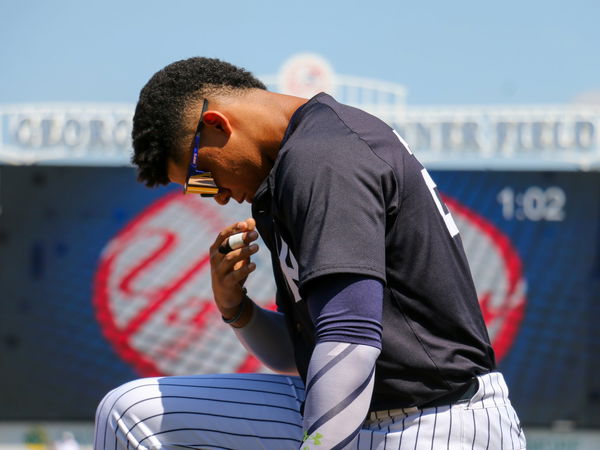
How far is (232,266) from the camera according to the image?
6.36ft

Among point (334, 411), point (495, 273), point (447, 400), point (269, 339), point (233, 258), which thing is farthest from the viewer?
point (495, 273)

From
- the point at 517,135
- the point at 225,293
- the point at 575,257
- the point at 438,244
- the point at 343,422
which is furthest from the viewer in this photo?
→ the point at 517,135

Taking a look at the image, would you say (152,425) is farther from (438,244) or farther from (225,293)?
(438,244)

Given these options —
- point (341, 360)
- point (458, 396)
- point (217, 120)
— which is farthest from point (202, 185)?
point (458, 396)

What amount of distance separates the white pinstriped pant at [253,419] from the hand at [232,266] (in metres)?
0.19

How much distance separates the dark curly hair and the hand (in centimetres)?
24

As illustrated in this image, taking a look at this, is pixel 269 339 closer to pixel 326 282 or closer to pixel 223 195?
pixel 223 195

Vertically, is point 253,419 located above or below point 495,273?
above

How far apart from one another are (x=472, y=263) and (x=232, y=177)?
544cm

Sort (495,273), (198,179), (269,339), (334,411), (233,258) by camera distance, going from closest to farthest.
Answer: (334,411)
(198,179)
(233,258)
(269,339)
(495,273)

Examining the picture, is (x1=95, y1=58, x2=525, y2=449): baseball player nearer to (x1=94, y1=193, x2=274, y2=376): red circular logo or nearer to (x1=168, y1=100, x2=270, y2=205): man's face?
(x1=168, y1=100, x2=270, y2=205): man's face

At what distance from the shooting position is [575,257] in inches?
267

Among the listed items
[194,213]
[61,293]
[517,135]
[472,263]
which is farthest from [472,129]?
[61,293]

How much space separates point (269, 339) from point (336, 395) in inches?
30.0
